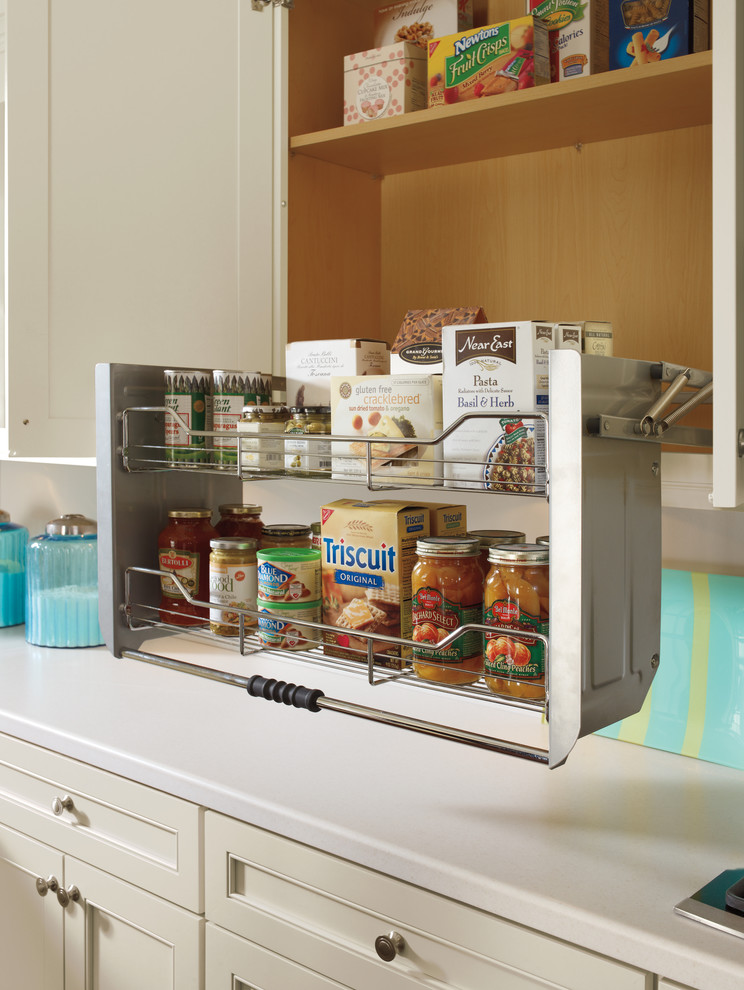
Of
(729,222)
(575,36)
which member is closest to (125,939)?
(729,222)

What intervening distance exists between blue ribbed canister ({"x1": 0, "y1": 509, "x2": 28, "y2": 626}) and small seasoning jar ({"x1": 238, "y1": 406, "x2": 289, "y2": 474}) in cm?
99

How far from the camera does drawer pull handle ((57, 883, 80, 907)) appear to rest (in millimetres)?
1329

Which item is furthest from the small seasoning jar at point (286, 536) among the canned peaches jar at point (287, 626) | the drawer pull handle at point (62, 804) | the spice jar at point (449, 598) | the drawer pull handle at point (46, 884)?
the drawer pull handle at point (46, 884)

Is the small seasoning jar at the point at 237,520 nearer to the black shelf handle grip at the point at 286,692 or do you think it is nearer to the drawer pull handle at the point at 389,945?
the black shelf handle grip at the point at 286,692

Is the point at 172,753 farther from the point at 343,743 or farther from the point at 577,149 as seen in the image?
the point at 577,149

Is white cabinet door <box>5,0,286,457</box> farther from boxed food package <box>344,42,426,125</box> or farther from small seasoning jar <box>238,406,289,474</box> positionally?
small seasoning jar <box>238,406,289,474</box>

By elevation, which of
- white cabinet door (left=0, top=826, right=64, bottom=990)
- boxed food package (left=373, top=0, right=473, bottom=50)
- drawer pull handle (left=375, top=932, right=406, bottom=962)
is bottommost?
white cabinet door (left=0, top=826, right=64, bottom=990)

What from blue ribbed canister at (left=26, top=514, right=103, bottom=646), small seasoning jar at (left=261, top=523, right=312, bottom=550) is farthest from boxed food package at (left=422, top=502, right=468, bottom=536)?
blue ribbed canister at (left=26, top=514, right=103, bottom=646)

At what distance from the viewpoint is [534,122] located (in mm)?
1453

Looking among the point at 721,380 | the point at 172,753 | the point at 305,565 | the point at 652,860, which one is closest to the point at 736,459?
the point at 721,380

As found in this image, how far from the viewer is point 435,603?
1.17 metres

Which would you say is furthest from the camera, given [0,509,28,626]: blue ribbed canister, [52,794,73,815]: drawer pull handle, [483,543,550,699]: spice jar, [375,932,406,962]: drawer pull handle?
[0,509,28,626]: blue ribbed canister

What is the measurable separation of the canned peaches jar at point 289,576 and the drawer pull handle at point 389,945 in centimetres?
50

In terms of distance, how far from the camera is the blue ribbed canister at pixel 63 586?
1.86 m
